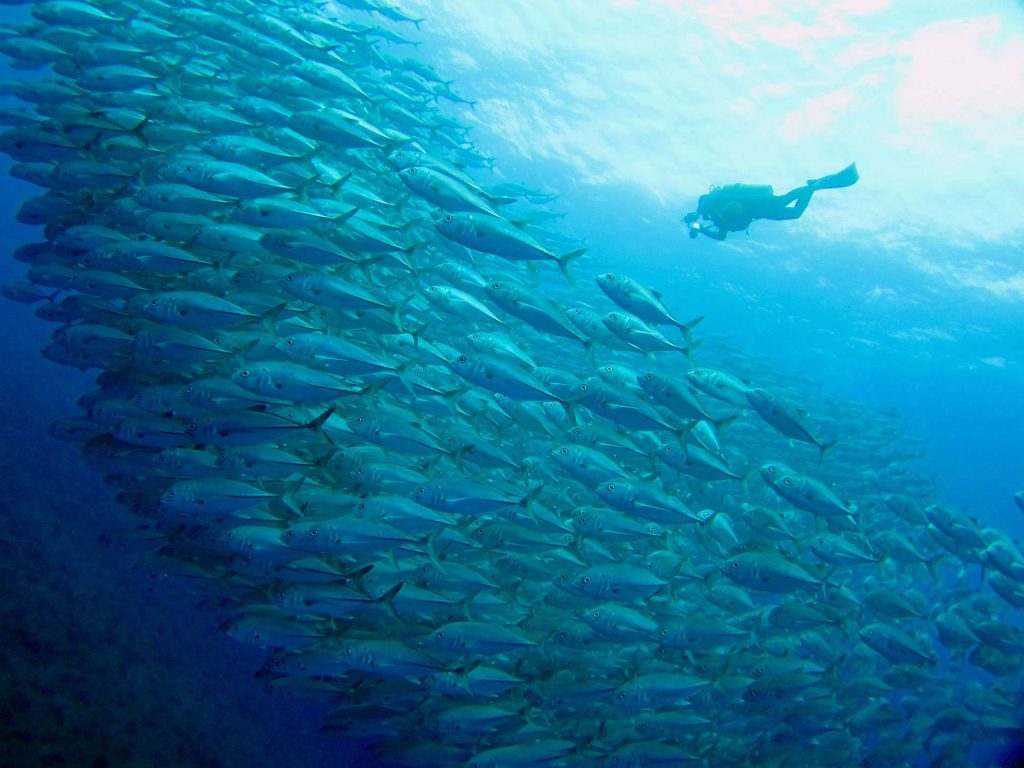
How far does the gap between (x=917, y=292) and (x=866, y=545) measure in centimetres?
2466

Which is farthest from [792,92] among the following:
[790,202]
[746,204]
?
[746,204]

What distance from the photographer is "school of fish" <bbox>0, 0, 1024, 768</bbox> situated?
5133 millimetres

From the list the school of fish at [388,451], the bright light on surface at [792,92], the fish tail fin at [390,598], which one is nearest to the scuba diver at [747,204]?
the school of fish at [388,451]

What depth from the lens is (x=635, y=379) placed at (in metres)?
6.57

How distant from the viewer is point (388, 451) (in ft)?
19.7

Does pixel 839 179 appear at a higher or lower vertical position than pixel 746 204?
higher

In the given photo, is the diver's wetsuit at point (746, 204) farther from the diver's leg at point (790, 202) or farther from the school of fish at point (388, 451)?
the school of fish at point (388, 451)

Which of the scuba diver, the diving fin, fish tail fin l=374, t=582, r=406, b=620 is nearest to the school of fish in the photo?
fish tail fin l=374, t=582, r=406, b=620

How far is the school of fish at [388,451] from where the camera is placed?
16.8 ft

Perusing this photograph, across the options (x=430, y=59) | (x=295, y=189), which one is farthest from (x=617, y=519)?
(x=430, y=59)

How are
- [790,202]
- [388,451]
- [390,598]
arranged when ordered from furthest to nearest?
[790,202] → [388,451] → [390,598]

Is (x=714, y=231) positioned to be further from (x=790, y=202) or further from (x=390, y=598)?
(x=390, y=598)

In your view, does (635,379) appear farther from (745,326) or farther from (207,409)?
(745,326)

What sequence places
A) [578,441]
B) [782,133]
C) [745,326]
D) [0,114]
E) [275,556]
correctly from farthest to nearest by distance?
[745,326] < [782,133] < [0,114] < [578,441] < [275,556]
